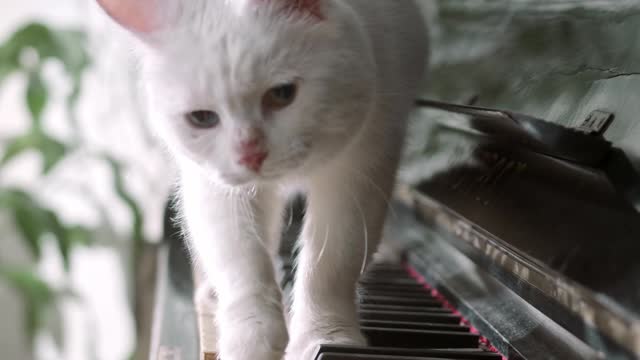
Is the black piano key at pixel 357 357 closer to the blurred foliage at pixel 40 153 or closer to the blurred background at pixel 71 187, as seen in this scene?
the blurred background at pixel 71 187

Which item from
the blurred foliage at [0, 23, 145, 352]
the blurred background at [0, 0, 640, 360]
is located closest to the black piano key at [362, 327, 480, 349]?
the blurred background at [0, 0, 640, 360]

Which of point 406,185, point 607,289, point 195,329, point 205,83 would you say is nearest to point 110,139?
point 406,185

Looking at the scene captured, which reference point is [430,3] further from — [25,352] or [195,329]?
[25,352]

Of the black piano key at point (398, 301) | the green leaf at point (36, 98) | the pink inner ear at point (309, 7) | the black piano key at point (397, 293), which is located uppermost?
the green leaf at point (36, 98)

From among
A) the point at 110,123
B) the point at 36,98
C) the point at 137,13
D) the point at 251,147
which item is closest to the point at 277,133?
the point at 251,147

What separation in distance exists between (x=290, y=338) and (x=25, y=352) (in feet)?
4.91

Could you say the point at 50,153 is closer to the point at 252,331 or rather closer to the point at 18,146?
the point at 18,146

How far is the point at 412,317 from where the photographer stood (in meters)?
0.96

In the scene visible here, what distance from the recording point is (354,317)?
942 millimetres

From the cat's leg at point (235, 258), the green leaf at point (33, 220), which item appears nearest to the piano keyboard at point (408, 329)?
the cat's leg at point (235, 258)

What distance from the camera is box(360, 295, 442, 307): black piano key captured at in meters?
1.04

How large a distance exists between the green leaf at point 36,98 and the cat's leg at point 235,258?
36.1 inches

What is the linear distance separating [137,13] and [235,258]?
27cm

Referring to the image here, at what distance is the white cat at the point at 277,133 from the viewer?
2.53 ft
